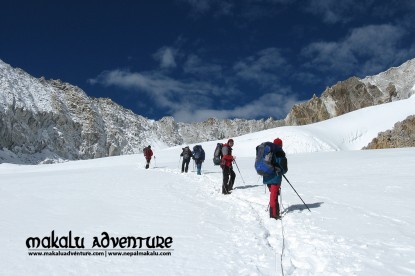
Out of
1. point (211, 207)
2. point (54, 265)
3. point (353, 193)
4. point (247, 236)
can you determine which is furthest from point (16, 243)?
point (353, 193)

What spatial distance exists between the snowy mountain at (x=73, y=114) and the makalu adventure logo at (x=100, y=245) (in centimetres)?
13355

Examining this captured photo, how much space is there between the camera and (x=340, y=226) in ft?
27.1

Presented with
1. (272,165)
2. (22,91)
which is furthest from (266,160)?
(22,91)

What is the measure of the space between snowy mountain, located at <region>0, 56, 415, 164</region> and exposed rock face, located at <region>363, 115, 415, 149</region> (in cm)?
8893

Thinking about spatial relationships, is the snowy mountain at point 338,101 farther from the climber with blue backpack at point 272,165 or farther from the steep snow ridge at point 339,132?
the climber with blue backpack at point 272,165

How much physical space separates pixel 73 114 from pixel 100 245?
568 ft

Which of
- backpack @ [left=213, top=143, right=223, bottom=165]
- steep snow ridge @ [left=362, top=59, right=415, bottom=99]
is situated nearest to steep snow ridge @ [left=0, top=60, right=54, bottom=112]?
backpack @ [left=213, top=143, right=223, bottom=165]

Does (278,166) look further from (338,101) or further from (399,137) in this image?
(338,101)

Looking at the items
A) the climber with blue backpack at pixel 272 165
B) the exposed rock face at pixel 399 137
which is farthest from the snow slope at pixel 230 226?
the exposed rock face at pixel 399 137

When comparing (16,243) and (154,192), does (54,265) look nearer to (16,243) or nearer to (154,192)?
(16,243)

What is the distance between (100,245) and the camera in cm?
669

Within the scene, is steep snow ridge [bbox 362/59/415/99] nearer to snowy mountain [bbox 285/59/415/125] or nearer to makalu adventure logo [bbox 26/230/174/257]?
snowy mountain [bbox 285/59/415/125]

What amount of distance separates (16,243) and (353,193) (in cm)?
989

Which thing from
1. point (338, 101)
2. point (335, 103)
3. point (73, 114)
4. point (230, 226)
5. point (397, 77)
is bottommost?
point (230, 226)
